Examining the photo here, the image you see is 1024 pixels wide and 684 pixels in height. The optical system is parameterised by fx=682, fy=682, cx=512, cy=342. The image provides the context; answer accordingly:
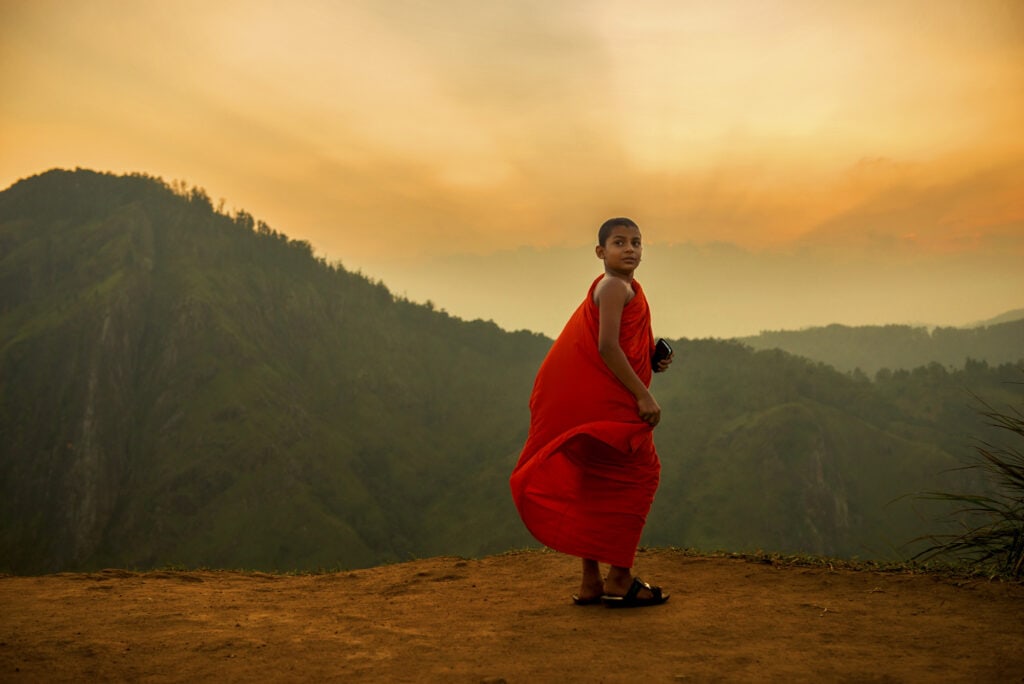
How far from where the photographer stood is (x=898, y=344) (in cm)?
16462

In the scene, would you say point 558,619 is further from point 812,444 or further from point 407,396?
point 407,396

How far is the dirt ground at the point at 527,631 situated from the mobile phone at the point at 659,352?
5.32ft

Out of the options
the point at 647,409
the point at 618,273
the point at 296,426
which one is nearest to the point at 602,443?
the point at 647,409

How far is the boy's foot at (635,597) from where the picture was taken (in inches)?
172

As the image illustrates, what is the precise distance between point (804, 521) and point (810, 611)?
83452 millimetres

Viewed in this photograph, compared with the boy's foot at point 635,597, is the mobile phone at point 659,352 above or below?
above

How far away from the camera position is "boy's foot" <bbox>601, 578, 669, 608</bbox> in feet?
14.3

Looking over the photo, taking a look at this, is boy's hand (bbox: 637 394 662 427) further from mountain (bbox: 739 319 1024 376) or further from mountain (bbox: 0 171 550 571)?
mountain (bbox: 739 319 1024 376)

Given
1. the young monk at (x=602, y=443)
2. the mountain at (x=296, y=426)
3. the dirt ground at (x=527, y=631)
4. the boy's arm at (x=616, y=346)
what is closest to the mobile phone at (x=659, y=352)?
the young monk at (x=602, y=443)

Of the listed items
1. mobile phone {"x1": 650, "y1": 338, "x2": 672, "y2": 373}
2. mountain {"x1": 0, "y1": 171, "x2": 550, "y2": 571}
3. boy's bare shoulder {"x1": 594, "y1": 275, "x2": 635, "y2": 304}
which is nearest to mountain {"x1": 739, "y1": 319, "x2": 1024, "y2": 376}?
mountain {"x1": 0, "y1": 171, "x2": 550, "y2": 571}

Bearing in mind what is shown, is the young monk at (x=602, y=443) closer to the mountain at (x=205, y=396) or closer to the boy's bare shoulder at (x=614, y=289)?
the boy's bare shoulder at (x=614, y=289)

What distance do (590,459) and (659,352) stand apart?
3.13 ft

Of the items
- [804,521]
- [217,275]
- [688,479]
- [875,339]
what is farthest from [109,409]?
[875,339]

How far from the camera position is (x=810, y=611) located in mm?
4148
